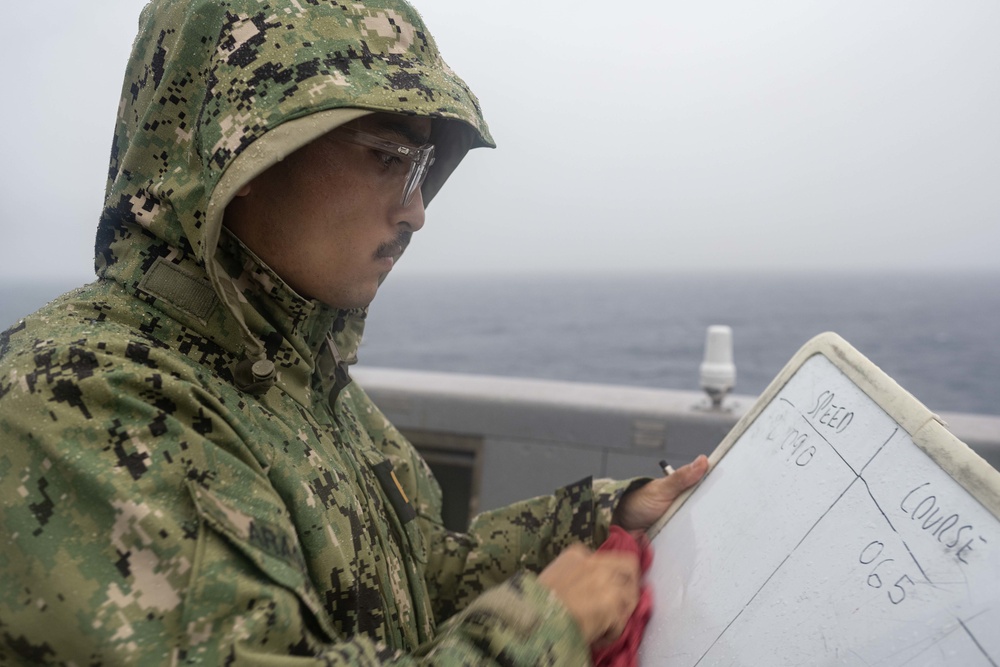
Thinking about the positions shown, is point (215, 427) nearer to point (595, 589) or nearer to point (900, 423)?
point (595, 589)

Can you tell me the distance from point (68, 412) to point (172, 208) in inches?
16.1

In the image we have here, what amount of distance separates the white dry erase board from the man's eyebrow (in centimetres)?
93

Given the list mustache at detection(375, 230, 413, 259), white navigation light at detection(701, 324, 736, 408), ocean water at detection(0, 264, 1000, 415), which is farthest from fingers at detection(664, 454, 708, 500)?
ocean water at detection(0, 264, 1000, 415)

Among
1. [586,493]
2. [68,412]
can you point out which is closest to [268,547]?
[68,412]

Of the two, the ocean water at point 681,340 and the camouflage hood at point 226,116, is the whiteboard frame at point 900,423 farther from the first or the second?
the ocean water at point 681,340

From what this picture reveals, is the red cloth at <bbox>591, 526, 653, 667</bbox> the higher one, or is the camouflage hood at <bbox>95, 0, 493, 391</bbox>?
the camouflage hood at <bbox>95, 0, 493, 391</bbox>

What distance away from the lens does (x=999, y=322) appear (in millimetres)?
51969

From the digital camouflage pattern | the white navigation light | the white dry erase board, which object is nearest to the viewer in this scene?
the digital camouflage pattern

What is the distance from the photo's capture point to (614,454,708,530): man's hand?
1764 mm

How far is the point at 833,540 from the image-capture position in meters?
1.28

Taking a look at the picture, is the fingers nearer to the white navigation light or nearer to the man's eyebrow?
the man's eyebrow

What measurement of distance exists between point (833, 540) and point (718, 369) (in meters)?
2.69

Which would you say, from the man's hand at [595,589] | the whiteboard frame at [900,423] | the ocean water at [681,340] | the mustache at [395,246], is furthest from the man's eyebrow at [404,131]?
the ocean water at [681,340]

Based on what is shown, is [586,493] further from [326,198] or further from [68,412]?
[68,412]
